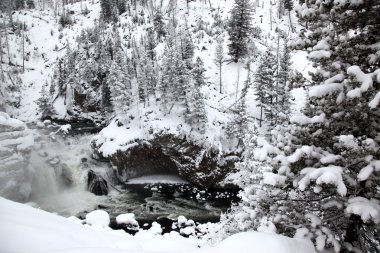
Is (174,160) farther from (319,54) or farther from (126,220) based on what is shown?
(319,54)

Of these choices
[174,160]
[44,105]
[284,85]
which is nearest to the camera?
[174,160]

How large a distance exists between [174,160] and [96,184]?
923 centimetres

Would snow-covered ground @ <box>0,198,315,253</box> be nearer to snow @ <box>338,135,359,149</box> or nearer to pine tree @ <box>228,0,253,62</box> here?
snow @ <box>338,135,359,149</box>

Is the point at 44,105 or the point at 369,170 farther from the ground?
the point at 369,170

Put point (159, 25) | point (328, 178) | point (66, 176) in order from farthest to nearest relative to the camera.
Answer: point (159, 25) < point (66, 176) < point (328, 178)

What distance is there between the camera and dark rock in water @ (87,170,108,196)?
34375 millimetres

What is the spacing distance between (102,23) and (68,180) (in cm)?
5376

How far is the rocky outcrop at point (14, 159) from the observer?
2598cm

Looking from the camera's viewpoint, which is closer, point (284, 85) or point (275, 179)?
point (275, 179)

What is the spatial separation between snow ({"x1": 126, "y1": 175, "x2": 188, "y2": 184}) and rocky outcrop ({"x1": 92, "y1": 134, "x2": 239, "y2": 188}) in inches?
19.9

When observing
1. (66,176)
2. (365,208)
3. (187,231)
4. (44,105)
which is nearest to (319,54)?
(365,208)

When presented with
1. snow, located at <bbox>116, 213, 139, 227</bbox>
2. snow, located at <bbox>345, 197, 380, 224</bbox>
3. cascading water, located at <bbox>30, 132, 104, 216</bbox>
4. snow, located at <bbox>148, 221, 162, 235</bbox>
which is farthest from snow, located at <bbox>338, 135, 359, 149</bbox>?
cascading water, located at <bbox>30, 132, 104, 216</bbox>

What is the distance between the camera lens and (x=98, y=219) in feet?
86.3

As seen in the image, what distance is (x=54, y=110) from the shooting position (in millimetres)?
58906
